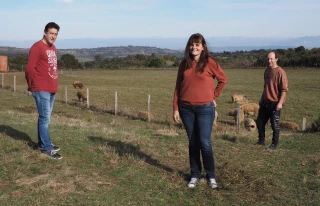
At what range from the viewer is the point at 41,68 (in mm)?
5469

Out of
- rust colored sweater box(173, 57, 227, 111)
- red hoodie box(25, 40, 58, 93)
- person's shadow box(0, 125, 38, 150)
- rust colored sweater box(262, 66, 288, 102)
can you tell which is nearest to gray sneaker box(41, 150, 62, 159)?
person's shadow box(0, 125, 38, 150)

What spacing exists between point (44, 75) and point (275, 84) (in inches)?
163

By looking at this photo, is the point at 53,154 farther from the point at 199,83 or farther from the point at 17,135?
the point at 199,83

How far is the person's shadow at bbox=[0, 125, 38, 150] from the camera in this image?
6281mm

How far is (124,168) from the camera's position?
5.34 m

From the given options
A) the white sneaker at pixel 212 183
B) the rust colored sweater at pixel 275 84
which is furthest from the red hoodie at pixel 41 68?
the rust colored sweater at pixel 275 84

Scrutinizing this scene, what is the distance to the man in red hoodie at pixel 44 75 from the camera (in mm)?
5383

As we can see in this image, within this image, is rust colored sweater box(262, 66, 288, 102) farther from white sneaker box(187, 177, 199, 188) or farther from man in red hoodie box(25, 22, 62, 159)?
man in red hoodie box(25, 22, 62, 159)

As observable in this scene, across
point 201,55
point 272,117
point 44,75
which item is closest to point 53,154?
point 44,75

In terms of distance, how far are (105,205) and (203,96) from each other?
5.55 ft

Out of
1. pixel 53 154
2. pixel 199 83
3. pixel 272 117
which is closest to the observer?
pixel 199 83

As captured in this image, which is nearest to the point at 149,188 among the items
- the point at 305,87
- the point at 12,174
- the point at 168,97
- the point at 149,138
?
Result: the point at 12,174

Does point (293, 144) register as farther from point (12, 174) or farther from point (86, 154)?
→ point (12, 174)

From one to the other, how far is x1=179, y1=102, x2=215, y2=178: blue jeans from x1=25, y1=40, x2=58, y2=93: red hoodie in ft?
6.95
